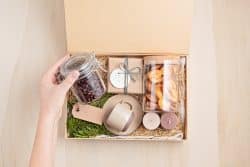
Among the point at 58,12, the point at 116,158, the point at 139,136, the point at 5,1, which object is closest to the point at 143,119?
the point at 139,136

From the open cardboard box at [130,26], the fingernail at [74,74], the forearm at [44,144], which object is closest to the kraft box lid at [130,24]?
the open cardboard box at [130,26]

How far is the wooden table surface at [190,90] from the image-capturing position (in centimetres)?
131

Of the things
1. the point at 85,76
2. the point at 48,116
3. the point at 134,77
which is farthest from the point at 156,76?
the point at 48,116

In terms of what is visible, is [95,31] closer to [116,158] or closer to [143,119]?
[143,119]

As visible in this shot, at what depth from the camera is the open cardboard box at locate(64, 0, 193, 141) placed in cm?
119

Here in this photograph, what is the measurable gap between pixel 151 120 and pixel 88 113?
179 mm

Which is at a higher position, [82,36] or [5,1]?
[5,1]

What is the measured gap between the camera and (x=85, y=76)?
3.84 feet

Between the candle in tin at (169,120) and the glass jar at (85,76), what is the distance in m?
0.19

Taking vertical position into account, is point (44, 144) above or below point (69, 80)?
below

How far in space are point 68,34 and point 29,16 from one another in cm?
20

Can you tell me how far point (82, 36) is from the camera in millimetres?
1220

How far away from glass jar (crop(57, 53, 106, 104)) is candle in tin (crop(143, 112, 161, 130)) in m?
0.14

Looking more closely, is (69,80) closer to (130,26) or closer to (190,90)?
(130,26)
